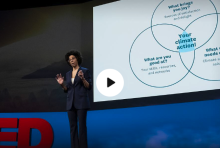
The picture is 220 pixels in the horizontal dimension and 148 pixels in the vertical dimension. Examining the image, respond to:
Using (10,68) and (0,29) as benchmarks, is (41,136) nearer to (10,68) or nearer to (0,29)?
(10,68)

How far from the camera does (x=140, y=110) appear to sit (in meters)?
4.19

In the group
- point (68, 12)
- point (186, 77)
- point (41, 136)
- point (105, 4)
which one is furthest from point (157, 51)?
point (41, 136)

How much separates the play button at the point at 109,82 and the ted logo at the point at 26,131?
3.39 ft

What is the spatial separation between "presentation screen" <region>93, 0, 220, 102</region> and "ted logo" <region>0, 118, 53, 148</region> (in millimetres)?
952

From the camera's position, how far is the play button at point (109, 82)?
168 inches

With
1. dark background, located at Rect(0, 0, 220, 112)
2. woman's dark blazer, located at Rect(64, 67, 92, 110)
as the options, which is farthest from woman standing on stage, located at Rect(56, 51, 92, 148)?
dark background, located at Rect(0, 0, 220, 112)

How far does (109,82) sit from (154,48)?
812 millimetres

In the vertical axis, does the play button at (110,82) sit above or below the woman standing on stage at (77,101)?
above

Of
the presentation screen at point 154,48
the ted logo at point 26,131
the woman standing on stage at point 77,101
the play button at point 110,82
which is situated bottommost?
the ted logo at point 26,131

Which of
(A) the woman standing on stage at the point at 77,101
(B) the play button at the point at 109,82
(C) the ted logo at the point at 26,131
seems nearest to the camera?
(A) the woman standing on stage at the point at 77,101

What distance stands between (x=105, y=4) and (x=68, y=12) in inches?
29.8

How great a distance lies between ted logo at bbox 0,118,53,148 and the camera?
4.56m

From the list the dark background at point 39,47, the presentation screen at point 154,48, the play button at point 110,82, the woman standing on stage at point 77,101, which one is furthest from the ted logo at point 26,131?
the woman standing on stage at point 77,101

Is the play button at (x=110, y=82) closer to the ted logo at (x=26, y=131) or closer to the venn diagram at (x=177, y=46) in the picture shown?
the venn diagram at (x=177, y=46)
